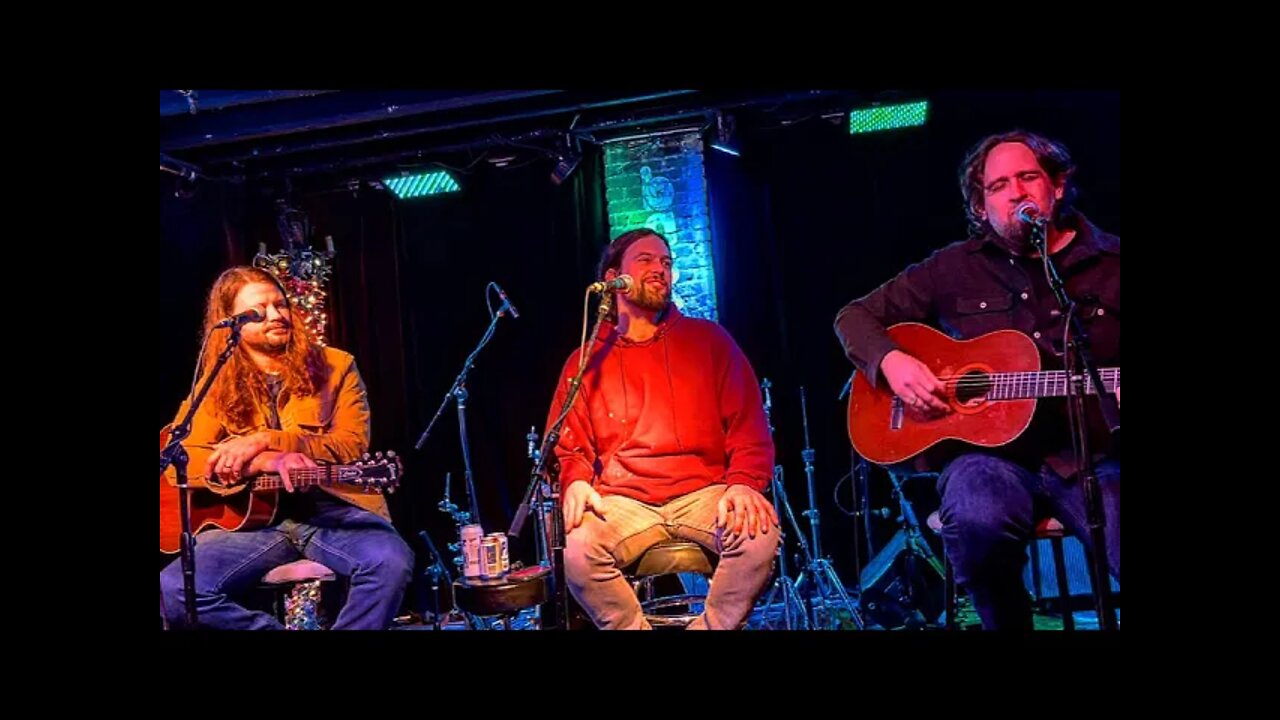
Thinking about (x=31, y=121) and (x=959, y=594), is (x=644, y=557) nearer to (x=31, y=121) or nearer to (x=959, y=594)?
(x=959, y=594)

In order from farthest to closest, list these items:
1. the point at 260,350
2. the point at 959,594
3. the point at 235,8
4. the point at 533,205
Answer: the point at 533,205 → the point at 959,594 → the point at 260,350 → the point at 235,8

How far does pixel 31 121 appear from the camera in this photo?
3.67 metres

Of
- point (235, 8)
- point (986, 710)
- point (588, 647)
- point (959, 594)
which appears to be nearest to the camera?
point (986, 710)

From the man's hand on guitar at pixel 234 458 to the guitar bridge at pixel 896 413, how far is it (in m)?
2.71

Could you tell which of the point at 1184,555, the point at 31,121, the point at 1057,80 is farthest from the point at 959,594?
the point at 31,121

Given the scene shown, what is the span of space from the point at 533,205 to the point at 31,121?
2.62 m

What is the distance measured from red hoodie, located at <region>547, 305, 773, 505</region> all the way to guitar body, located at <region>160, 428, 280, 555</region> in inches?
53.3

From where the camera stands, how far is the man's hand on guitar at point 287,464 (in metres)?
3.86

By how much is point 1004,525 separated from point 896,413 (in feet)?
2.07

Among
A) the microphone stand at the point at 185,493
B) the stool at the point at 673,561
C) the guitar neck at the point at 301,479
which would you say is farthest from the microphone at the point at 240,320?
the stool at the point at 673,561

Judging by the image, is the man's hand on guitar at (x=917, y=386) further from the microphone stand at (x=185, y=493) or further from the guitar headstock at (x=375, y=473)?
the microphone stand at (x=185, y=493)

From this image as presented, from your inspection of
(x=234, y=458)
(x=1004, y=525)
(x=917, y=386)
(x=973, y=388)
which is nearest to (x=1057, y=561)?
(x=1004, y=525)

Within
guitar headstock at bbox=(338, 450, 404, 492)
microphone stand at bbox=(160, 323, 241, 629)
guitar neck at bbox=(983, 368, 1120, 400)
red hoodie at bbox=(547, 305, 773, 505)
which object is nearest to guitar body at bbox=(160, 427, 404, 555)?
guitar headstock at bbox=(338, 450, 404, 492)

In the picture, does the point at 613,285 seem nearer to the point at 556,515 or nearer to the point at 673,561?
the point at 556,515
